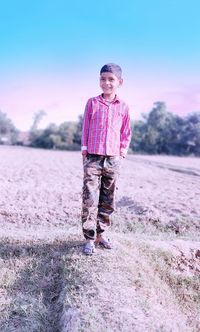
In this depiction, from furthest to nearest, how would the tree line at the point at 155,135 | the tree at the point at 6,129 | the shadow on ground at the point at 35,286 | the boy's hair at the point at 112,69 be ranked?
1. the tree at the point at 6,129
2. the tree line at the point at 155,135
3. the boy's hair at the point at 112,69
4. the shadow on ground at the point at 35,286

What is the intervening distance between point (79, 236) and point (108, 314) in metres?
1.69

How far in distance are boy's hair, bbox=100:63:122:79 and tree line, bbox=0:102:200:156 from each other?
2625 cm

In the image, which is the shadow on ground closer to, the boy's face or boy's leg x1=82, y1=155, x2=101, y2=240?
boy's leg x1=82, y1=155, x2=101, y2=240

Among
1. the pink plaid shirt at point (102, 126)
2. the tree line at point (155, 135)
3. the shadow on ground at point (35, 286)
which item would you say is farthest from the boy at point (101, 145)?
the tree line at point (155, 135)

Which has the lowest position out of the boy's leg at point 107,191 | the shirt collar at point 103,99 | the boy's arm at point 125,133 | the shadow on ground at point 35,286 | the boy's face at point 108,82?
the shadow on ground at point 35,286

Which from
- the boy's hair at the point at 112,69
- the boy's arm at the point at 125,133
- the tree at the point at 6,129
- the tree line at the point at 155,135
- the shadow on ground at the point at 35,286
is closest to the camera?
the shadow on ground at the point at 35,286

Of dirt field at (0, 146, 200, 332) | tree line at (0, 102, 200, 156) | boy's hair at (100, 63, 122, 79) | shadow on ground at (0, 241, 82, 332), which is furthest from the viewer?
tree line at (0, 102, 200, 156)

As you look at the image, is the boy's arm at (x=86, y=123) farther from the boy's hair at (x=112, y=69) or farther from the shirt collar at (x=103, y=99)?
the boy's hair at (x=112, y=69)

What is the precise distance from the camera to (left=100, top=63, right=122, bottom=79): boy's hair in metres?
3.91

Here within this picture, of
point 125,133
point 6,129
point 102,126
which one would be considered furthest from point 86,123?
point 6,129

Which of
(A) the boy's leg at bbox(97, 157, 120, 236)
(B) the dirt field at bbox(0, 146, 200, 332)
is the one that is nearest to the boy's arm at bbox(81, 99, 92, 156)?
(A) the boy's leg at bbox(97, 157, 120, 236)

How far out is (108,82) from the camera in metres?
3.94

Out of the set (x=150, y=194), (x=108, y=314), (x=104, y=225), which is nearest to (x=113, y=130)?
(x=104, y=225)

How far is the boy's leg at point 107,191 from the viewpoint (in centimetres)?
400
